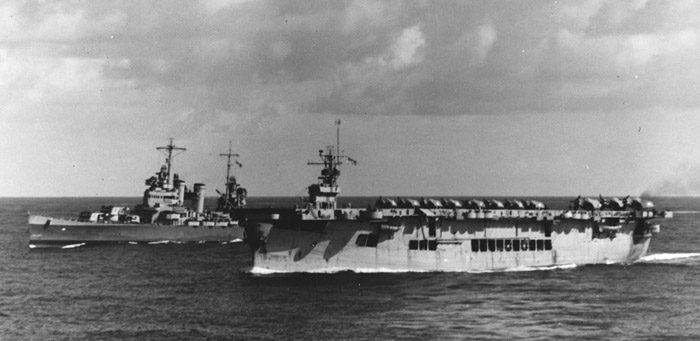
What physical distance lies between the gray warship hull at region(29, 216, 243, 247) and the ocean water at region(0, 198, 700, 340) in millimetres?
13070

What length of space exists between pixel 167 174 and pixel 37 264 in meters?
22.3

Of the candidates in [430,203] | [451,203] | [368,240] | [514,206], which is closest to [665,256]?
[514,206]

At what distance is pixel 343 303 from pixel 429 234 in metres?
10.1

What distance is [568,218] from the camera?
140 ft

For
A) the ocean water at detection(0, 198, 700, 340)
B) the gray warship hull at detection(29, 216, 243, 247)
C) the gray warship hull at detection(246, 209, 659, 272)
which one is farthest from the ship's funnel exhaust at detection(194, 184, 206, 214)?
the gray warship hull at detection(246, 209, 659, 272)

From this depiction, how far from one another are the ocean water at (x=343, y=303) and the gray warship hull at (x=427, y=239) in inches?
36.5

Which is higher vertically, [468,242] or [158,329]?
[468,242]

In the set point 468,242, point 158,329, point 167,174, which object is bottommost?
point 158,329

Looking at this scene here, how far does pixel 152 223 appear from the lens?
215 ft

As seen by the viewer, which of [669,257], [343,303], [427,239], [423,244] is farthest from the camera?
[669,257]

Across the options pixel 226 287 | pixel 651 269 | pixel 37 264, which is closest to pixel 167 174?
pixel 37 264

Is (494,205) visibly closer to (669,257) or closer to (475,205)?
(475,205)

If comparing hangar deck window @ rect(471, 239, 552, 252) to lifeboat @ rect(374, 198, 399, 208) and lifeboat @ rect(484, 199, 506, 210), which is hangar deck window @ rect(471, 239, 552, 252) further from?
lifeboat @ rect(374, 198, 399, 208)

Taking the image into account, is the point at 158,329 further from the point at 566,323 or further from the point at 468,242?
the point at 468,242
